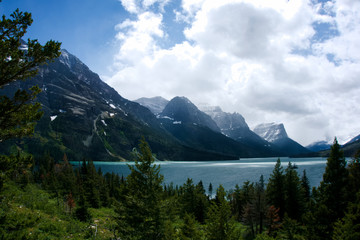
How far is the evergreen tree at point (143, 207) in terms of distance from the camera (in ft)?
48.8

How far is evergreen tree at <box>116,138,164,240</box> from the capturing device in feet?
48.8

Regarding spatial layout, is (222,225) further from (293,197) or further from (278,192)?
(293,197)

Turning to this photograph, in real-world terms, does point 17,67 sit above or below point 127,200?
above

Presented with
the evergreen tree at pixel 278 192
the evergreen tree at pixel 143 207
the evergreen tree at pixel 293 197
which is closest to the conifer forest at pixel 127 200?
the evergreen tree at pixel 143 207

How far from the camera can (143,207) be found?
49.8 feet

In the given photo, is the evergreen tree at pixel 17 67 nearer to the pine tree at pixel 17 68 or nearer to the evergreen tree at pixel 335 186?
the pine tree at pixel 17 68

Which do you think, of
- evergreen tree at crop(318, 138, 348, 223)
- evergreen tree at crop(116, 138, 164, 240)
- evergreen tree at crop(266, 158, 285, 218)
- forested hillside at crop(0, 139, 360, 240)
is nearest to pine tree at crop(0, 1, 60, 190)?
forested hillside at crop(0, 139, 360, 240)

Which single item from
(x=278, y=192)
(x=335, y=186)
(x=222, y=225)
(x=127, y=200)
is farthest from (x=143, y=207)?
(x=278, y=192)

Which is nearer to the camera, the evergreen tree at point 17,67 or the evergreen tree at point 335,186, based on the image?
the evergreen tree at point 17,67

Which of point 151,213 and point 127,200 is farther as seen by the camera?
point 127,200

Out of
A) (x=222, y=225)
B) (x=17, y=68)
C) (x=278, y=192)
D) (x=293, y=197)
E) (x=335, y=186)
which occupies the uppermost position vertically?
(x=17, y=68)

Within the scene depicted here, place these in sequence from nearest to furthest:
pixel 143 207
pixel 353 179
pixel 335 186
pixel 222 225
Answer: pixel 222 225 < pixel 143 207 < pixel 335 186 < pixel 353 179

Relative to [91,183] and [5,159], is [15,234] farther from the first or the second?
[91,183]

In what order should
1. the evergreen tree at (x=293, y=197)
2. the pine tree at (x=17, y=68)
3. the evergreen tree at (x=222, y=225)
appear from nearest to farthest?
the pine tree at (x=17, y=68) < the evergreen tree at (x=222, y=225) < the evergreen tree at (x=293, y=197)
